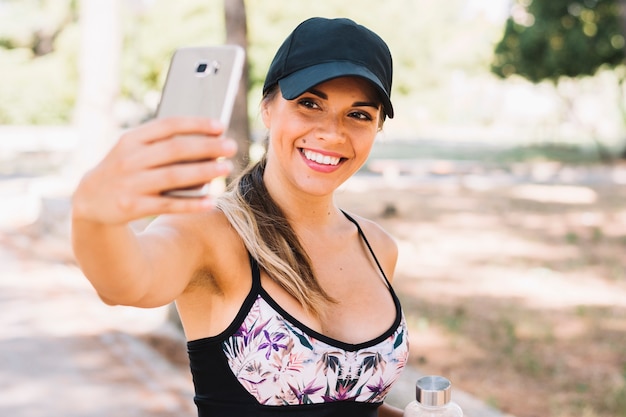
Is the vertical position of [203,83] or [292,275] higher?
[203,83]

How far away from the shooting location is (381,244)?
239cm

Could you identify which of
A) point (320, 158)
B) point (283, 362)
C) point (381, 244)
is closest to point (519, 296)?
point (381, 244)

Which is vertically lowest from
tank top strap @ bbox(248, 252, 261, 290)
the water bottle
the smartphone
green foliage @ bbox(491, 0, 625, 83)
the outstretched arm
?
green foliage @ bbox(491, 0, 625, 83)

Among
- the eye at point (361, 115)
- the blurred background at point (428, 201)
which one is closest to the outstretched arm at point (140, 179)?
the eye at point (361, 115)

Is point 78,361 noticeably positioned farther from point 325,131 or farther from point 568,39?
point 568,39

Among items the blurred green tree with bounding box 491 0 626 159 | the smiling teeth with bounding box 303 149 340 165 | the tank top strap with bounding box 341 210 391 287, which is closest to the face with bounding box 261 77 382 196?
the smiling teeth with bounding box 303 149 340 165

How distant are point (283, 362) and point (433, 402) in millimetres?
361

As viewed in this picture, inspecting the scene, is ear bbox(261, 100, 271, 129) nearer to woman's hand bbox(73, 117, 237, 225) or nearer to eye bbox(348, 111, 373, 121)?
eye bbox(348, 111, 373, 121)

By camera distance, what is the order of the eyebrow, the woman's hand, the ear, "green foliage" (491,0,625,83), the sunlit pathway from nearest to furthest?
the woman's hand → the eyebrow → the ear → the sunlit pathway → "green foliage" (491,0,625,83)

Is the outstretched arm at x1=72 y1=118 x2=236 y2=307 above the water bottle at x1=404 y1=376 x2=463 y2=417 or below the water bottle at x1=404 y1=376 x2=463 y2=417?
above

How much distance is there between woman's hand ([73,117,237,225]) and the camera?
3.47 ft

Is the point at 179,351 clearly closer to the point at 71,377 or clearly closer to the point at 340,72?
the point at 71,377

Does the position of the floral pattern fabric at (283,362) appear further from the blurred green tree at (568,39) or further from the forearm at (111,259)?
the blurred green tree at (568,39)

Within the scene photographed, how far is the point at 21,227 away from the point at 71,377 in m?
6.72
